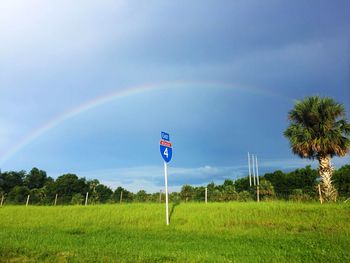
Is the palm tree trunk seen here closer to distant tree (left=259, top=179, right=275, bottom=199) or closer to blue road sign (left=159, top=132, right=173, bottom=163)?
distant tree (left=259, top=179, right=275, bottom=199)

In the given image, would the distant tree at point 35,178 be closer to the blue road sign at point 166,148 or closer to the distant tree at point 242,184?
the distant tree at point 242,184

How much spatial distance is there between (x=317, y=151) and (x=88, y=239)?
2020 centimetres

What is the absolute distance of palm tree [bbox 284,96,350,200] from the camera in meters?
27.4

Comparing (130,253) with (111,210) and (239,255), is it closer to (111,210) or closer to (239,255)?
(239,255)

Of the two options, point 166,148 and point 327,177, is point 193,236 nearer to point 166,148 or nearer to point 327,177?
point 166,148

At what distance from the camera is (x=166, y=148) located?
806 inches

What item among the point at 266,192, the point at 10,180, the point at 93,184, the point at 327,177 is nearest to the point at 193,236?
the point at 327,177

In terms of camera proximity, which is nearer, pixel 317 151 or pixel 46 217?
pixel 46 217

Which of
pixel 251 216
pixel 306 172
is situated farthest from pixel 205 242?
pixel 306 172

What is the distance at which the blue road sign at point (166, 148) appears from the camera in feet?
66.1

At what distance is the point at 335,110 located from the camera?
92.4ft

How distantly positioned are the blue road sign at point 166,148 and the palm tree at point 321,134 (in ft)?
40.6

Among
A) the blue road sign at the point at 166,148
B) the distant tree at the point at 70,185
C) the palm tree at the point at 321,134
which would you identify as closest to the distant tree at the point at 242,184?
the distant tree at the point at 70,185

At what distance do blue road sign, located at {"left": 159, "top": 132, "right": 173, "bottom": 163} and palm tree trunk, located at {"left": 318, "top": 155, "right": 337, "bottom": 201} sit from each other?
508 inches
